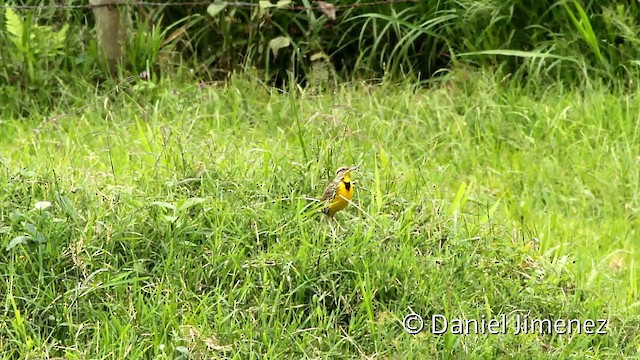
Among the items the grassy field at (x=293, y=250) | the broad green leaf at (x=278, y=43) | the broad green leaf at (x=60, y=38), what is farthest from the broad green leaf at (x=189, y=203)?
the broad green leaf at (x=60, y=38)

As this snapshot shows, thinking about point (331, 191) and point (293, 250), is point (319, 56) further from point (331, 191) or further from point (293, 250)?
point (293, 250)

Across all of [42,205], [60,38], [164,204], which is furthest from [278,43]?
[42,205]

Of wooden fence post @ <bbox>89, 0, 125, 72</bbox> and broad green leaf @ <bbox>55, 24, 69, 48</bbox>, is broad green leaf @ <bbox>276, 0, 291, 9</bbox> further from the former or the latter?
broad green leaf @ <bbox>55, 24, 69, 48</bbox>

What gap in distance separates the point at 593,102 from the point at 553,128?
0.30 m

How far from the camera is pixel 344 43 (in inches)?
244

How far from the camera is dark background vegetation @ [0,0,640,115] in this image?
5.66 m

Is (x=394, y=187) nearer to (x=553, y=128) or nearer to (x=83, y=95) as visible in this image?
(x=553, y=128)

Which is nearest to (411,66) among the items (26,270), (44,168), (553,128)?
(553,128)

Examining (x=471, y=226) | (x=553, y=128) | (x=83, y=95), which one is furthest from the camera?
(x=83, y=95)

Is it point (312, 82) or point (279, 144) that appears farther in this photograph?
point (312, 82)

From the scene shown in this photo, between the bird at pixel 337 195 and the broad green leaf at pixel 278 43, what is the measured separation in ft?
6.85

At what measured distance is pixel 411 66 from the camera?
597 cm

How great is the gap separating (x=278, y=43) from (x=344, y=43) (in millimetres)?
505

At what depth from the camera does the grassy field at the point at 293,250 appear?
3.40 m
